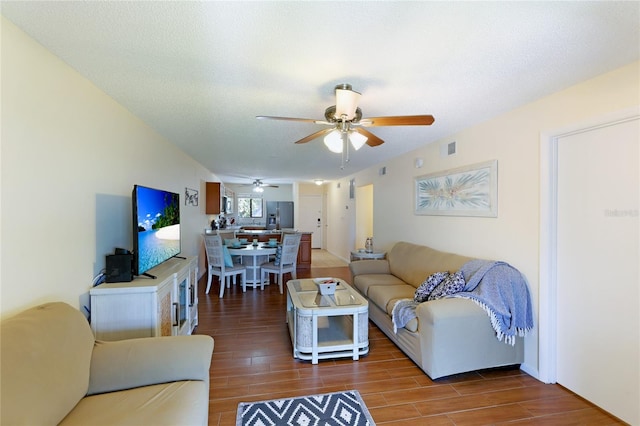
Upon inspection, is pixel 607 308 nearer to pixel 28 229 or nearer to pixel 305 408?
pixel 305 408

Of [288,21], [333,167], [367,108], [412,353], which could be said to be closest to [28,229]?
[288,21]

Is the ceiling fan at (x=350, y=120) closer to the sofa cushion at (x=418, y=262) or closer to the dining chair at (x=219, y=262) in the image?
the sofa cushion at (x=418, y=262)

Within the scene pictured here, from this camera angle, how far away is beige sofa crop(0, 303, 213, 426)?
1.08m

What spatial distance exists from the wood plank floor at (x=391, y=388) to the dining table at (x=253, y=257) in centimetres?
195

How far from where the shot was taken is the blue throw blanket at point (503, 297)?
2.32 metres

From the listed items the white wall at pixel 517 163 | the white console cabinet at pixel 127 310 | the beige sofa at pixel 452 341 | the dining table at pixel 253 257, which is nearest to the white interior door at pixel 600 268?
the white wall at pixel 517 163

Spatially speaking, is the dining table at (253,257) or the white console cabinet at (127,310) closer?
the white console cabinet at (127,310)

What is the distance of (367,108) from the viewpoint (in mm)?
2473

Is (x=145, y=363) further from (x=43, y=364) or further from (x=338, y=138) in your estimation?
(x=338, y=138)

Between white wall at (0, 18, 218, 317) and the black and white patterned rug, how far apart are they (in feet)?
4.43

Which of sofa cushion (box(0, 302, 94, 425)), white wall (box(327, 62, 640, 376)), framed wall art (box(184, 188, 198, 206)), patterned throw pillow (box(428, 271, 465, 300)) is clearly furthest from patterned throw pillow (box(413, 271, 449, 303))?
framed wall art (box(184, 188, 198, 206))

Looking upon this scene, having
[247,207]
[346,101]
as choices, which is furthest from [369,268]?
[247,207]

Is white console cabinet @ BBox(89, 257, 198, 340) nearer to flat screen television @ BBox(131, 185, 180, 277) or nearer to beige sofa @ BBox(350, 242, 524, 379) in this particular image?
flat screen television @ BBox(131, 185, 180, 277)

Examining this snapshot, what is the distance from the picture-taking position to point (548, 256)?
2.27 m
